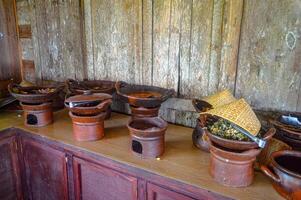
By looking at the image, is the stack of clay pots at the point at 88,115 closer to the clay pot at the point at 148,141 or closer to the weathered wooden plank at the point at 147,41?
the clay pot at the point at 148,141

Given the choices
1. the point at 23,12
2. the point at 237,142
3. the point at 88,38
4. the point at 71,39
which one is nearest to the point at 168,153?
the point at 237,142

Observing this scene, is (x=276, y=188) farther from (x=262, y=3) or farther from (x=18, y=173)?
(x=18, y=173)

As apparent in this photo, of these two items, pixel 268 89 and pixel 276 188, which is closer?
pixel 276 188

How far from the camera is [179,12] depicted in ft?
4.48

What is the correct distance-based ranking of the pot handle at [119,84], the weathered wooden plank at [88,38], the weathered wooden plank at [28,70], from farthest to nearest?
1. the weathered wooden plank at [28,70]
2. the weathered wooden plank at [88,38]
3. the pot handle at [119,84]

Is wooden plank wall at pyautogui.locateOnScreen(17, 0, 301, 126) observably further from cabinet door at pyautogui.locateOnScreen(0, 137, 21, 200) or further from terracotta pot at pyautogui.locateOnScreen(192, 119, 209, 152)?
cabinet door at pyautogui.locateOnScreen(0, 137, 21, 200)

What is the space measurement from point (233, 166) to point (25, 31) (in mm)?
1886

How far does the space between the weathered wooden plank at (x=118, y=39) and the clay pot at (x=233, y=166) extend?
81 centimetres

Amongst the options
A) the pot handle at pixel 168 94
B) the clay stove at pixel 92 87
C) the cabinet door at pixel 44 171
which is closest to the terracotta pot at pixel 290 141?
the pot handle at pixel 168 94

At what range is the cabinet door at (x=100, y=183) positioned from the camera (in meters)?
1.13

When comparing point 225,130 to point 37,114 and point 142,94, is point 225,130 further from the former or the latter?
point 37,114

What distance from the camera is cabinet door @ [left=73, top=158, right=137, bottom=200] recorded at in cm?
113

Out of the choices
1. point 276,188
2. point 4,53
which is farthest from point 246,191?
point 4,53

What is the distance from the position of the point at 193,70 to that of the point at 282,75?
0.45 m
